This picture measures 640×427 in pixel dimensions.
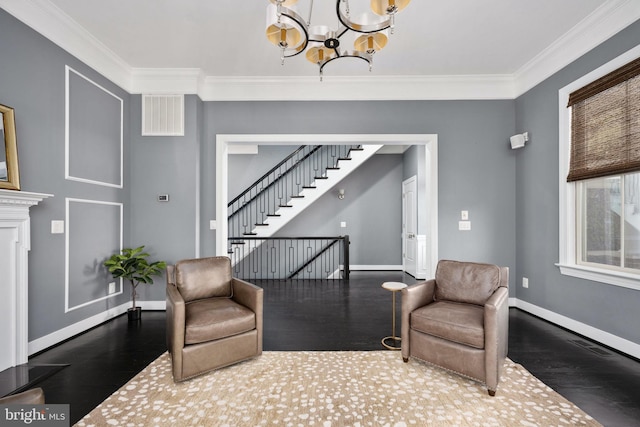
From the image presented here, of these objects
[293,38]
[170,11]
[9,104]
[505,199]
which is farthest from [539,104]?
[9,104]

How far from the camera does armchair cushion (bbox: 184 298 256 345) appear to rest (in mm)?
2416

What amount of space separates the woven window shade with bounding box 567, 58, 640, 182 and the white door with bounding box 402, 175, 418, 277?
3.40 metres

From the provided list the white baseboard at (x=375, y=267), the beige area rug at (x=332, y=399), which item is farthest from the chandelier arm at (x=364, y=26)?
the white baseboard at (x=375, y=267)

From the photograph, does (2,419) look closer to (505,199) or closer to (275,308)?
(275,308)

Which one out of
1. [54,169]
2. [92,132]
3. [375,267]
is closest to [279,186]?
[375,267]

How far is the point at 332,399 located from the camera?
7.14 feet

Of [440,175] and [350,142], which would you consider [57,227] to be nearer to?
[350,142]

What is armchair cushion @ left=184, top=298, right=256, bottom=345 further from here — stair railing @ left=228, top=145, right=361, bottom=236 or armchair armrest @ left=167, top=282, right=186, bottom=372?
stair railing @ left=228, top=145, right=361, bottom=236

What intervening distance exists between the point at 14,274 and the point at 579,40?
237 inches

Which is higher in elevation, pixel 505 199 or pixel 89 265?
pixel 505 199

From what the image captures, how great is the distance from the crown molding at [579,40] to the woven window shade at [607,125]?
0.42 meters

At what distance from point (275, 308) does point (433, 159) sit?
320 cm

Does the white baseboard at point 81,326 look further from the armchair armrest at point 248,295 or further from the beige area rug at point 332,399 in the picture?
the armchair armrest at point 248,295

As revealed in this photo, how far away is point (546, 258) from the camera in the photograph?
3850mm
